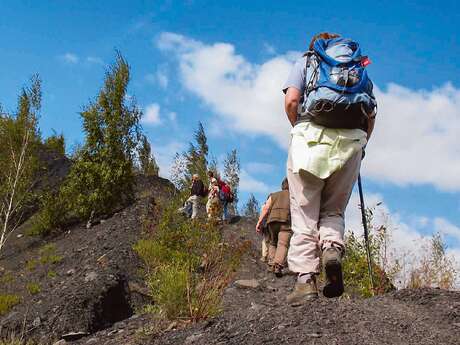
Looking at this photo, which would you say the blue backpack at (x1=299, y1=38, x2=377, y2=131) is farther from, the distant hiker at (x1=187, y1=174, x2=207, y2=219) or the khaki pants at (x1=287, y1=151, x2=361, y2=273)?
the distant hiker at (x1=187, y1=174, x2=207, y2=219)

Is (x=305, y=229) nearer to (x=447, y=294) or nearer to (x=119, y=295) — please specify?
(x=447, y=294)

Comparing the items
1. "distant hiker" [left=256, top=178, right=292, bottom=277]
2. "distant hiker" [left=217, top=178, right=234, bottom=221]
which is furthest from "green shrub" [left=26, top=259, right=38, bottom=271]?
"distant hiker" [left=256, top=178, right=292, bottom=277]

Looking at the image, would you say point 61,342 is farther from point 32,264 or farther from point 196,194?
point 196,194

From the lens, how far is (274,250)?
1068 centimetres

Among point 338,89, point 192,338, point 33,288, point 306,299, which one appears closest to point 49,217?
point 33,288

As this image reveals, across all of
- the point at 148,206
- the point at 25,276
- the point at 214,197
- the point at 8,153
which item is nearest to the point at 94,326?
the point at 25,276

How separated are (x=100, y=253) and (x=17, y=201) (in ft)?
23.2

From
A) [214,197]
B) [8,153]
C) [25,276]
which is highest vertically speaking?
[8,153]

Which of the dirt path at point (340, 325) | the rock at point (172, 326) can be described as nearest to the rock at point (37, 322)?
the dirt path at point (340, 325)

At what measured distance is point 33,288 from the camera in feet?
40.6

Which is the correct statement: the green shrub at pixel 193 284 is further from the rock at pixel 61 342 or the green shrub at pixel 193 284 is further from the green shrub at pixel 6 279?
the green shrub at pixel 6 279

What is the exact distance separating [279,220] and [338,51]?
606 centimetres

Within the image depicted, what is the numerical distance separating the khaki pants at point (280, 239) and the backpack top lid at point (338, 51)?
6004mm

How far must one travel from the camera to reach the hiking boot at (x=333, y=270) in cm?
367
